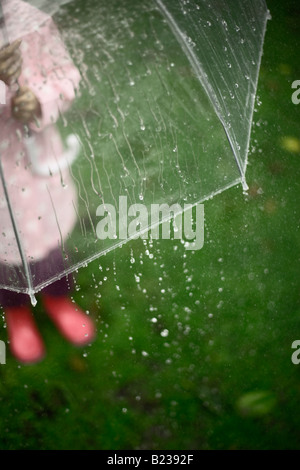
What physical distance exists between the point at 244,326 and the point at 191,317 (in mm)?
219

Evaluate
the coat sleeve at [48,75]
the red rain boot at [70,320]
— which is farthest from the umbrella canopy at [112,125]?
the red rain boot at [70,320]

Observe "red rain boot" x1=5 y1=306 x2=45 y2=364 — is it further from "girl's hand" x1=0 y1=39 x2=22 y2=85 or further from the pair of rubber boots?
"girl's hand" x1=0 y1=39 x2=22 y2=85

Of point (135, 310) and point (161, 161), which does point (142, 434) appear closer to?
point (135, 310)

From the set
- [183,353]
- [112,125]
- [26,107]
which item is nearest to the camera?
[26,107]

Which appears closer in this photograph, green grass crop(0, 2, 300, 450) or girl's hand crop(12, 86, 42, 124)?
girl's hand crop(12, 86, 42, 124)

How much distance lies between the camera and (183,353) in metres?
2.11

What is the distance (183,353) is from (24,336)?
25.6 inches

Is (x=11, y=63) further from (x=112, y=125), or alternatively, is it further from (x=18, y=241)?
(x=18, y=241)

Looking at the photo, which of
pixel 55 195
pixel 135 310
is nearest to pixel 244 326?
pixel 135 310

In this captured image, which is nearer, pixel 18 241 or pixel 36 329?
pixel 18 241

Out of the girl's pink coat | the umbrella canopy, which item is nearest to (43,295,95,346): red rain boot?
the umbrella canopy

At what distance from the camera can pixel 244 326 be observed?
7.04 feet

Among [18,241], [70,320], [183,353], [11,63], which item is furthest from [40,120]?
[183,353]

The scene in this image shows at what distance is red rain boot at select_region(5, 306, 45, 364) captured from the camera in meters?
2.12
